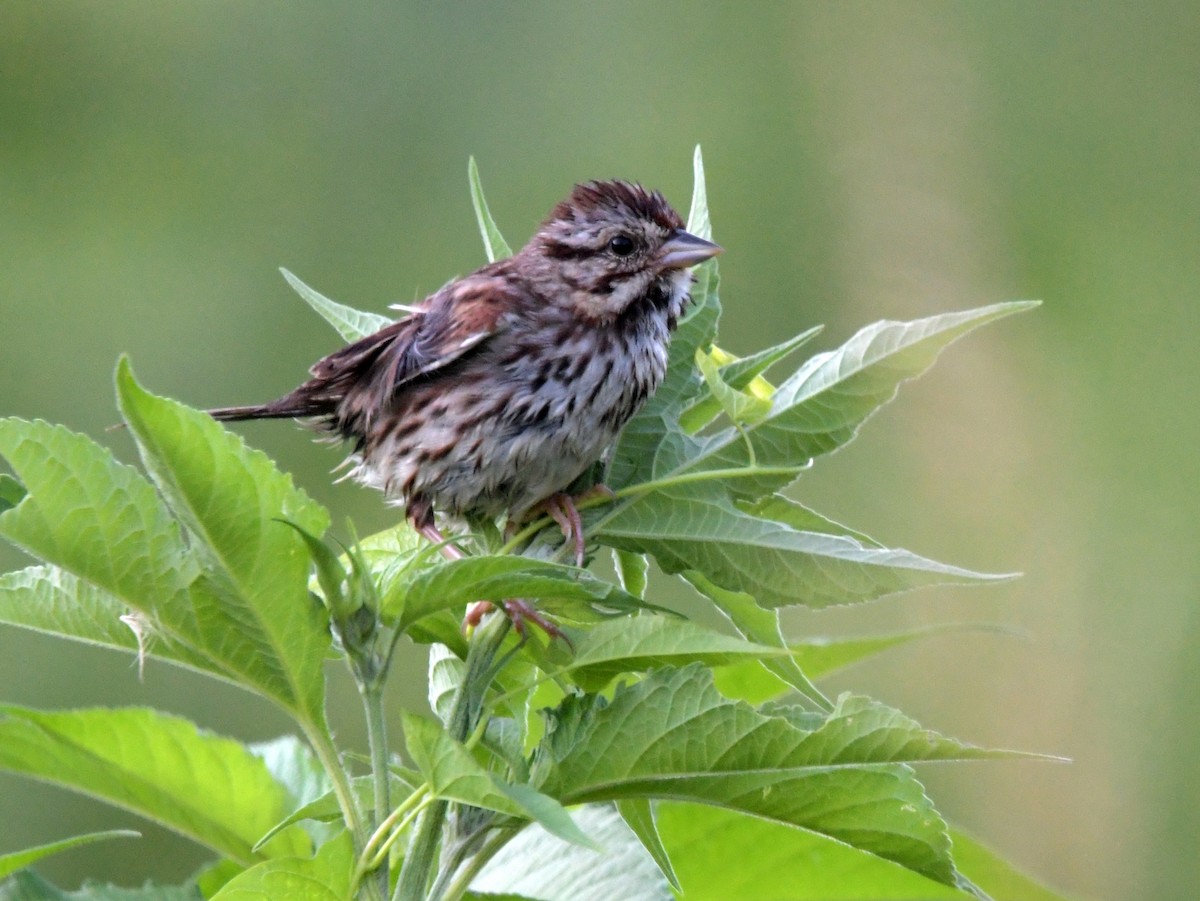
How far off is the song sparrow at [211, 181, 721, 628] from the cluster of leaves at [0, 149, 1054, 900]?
79cm

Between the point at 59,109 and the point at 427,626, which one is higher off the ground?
the point at 59,109

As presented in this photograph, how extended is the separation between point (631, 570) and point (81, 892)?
71 centimetres

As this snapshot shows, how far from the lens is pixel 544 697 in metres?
1.88

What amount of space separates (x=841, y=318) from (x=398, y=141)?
8.00ft

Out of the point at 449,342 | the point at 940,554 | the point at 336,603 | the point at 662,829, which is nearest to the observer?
the point at 336,603

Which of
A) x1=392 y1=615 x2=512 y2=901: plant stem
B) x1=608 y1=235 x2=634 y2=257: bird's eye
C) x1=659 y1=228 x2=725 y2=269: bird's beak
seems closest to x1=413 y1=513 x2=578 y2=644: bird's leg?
x1=392 y1=615 x2=512 y2=901: plant stem

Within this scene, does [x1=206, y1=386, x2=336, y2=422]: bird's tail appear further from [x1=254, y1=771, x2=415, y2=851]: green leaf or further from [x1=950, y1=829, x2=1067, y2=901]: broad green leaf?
[x1=950, y1=829, x2=1067, y2=901]: broad green leaf

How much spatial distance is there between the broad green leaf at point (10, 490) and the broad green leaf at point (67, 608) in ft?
0.23

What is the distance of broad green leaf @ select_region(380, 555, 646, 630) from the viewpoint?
135 centimetres

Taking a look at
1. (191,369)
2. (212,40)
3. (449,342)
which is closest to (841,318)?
(191,369)

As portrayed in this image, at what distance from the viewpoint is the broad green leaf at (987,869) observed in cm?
189

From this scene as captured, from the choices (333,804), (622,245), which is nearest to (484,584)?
(333,804)

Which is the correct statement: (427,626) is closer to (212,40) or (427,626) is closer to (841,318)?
(841,318)

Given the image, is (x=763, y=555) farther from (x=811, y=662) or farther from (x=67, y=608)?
(x=67, y=608)
